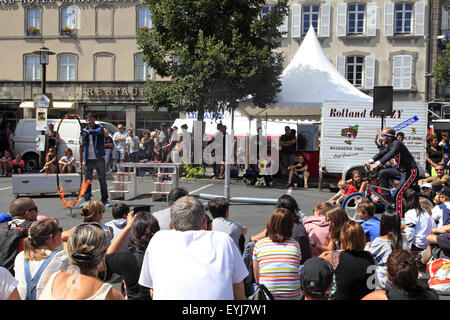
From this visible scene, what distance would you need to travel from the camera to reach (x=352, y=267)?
4.47 meters

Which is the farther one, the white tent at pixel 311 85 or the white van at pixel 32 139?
the white van at pixel 32 139

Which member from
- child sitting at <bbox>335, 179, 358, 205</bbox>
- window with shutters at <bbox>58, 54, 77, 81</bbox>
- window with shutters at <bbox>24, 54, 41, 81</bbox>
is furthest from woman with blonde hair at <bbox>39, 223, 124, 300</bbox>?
window with shutters at <bbox>24, 54, 41, 81</bbox>

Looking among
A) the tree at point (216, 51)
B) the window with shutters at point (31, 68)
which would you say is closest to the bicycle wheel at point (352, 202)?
the tree at point (216, 51)

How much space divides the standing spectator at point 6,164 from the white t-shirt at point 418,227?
1714cm

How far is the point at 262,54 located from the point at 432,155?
6429 mm

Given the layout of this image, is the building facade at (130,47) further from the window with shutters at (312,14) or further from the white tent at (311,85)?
the white tent at (311,85)

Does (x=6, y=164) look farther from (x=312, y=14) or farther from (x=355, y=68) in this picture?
(x=355, y=68)

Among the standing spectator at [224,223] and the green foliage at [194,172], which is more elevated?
the standing spectator at [224,223]

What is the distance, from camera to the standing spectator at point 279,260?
4348 millimetres

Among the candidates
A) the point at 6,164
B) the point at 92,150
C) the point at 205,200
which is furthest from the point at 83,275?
the point at 6,164

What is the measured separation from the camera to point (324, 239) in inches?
233

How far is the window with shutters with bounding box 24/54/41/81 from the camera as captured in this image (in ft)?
117

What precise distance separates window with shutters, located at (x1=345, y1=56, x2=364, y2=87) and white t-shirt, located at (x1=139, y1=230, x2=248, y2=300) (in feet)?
104

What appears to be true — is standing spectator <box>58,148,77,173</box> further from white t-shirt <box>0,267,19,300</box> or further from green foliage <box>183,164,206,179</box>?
white t-shirt <box>0,267,19,300</box>
